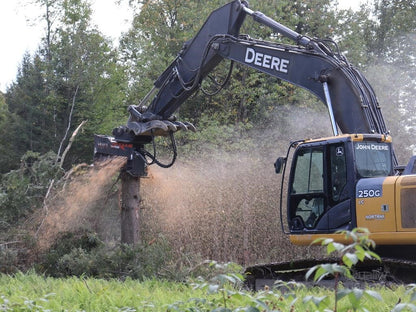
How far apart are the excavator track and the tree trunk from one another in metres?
3.66

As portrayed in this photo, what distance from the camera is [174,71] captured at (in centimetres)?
1234

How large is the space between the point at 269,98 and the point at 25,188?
462 inches

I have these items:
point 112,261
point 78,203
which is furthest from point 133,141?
point 112,261

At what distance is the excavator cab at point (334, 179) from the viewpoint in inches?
360

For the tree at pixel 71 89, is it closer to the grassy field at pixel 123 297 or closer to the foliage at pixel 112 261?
the foliage at pixel 112 261

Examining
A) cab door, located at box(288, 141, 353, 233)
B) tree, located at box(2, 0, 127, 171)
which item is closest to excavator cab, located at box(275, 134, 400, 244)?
cab door, located at box(288, 141, 353, 233)

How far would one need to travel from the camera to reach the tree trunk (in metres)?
12.9

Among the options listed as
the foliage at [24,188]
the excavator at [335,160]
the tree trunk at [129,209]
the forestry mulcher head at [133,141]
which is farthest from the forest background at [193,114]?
the excavator at [335,160]

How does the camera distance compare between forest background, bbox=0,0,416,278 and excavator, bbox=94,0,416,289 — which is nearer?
excavator, bbox=94,0,416,289

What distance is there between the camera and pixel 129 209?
1297 cm

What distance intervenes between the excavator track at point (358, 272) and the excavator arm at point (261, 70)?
1.86 metres

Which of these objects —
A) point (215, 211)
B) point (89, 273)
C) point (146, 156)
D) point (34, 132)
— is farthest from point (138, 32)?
point (89, 273)

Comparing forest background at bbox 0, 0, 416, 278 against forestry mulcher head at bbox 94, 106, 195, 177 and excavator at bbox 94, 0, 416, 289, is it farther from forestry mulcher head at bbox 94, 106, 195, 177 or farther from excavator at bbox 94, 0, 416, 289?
excavator at bbox 94, 0, 416, 289

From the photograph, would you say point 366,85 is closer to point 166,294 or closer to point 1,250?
point 166,294
